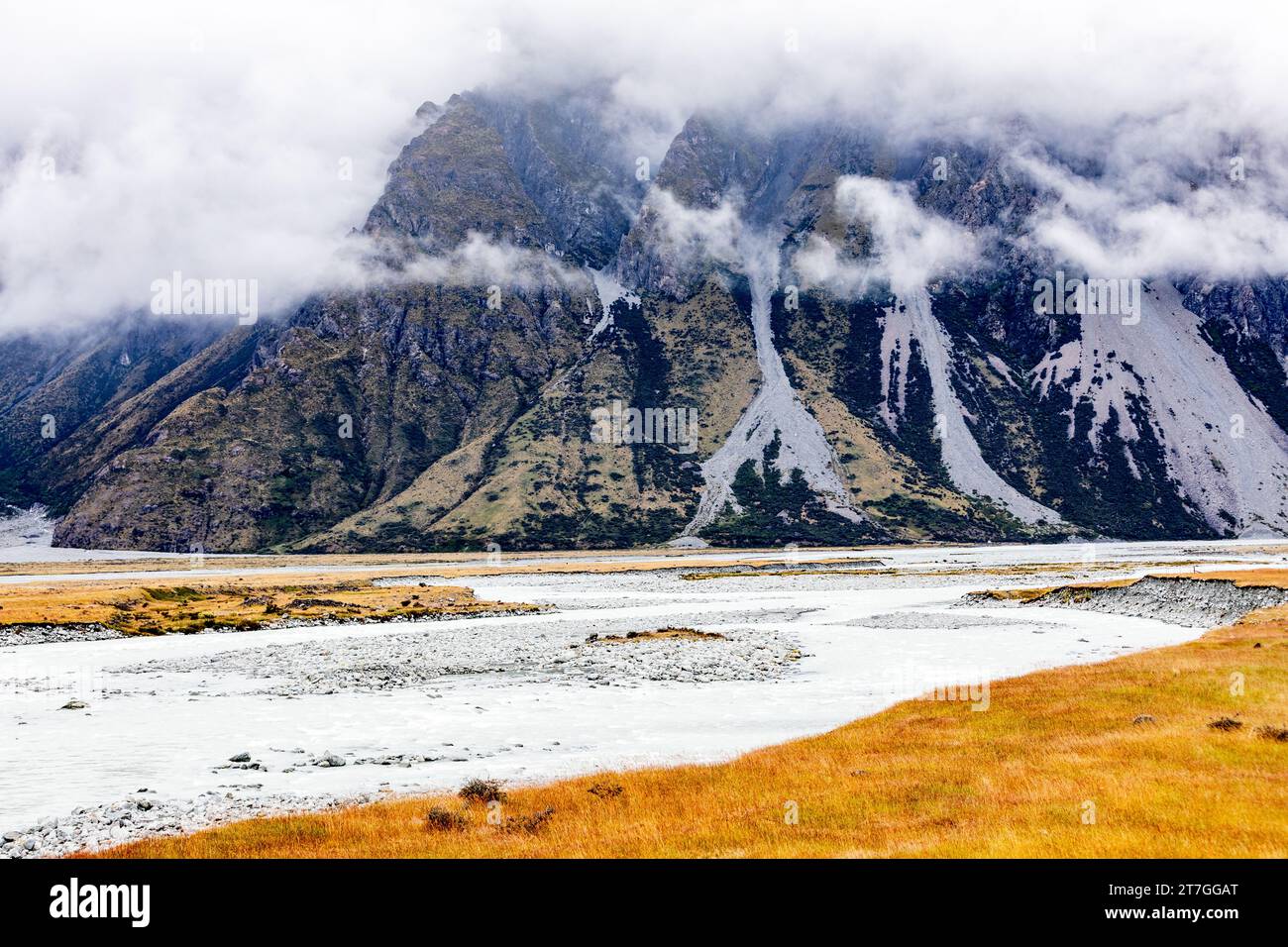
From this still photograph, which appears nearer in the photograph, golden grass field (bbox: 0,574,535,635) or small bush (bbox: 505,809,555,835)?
small bush (bbox: 505,809,555,835)

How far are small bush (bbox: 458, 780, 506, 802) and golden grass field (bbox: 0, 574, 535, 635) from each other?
6057 cm

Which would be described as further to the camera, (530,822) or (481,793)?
(481,793)

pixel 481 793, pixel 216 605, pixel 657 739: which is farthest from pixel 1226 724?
pixel 216 605

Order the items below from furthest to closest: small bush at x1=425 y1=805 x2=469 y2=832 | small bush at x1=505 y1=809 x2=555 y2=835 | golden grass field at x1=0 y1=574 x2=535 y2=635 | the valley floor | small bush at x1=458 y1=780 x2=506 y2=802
Answer: 1. golden grass field at x1=0 y1=574 x2=535 y2=635
2. small bush at x1=458 y1=780 x2=506 y2=802
3. small bush at x1=425 y1=805 x2=469 y2=832
4. small bush at x1=505 y1=809 x2=555 y2=835
5. the valley floor

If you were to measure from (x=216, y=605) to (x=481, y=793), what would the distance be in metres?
79.8

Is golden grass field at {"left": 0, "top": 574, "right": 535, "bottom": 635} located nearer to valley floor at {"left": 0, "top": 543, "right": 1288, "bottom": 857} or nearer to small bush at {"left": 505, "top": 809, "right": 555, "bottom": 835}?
valley floor at {"left": 0, "top": 543, "right": 1288, "bottom": 857}

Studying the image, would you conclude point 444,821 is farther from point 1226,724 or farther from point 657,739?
point 1226,724

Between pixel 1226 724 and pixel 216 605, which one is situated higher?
pixel 1226 724

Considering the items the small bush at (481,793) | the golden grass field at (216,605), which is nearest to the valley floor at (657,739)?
the small bush at (481,793)

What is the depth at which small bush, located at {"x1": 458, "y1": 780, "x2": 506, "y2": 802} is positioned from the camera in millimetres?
19422

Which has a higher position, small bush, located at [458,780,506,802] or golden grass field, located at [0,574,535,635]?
small bush, located at [458,780,506,802]

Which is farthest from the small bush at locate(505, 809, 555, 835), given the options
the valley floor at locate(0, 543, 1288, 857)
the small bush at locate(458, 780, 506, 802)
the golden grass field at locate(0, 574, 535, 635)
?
the golden grass field at locate(0, 574, 535, 635)

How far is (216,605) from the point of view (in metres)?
87.9
